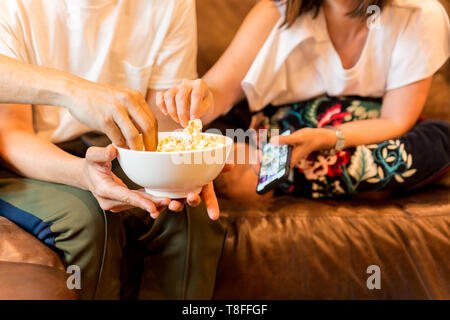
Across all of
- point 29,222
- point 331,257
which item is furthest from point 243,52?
point 29,222

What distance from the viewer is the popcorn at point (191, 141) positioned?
73 cm

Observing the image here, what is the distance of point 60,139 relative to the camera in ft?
3.51

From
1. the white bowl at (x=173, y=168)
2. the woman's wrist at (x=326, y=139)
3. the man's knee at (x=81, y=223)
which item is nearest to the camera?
the white bowl at (x=173, y=168)

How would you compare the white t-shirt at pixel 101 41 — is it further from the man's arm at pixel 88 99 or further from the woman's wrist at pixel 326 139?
the woman's wrist at pixel 326 139

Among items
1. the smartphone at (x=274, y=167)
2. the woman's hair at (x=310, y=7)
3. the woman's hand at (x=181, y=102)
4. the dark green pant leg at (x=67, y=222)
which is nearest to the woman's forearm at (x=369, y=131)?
the smartphone at (x=274, y=167)

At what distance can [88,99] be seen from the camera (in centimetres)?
70

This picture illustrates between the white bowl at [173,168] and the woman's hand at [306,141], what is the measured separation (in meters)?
0.29

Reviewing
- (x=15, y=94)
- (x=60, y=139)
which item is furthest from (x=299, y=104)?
(x=15, y=94)

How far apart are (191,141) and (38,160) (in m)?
0.33

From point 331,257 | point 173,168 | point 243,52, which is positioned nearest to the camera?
point 173,168

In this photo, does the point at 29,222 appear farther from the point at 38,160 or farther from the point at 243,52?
the point at 243,52

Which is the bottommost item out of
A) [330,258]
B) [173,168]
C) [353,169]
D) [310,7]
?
[330,258]

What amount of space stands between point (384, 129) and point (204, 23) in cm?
64

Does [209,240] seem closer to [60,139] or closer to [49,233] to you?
[49,233]
